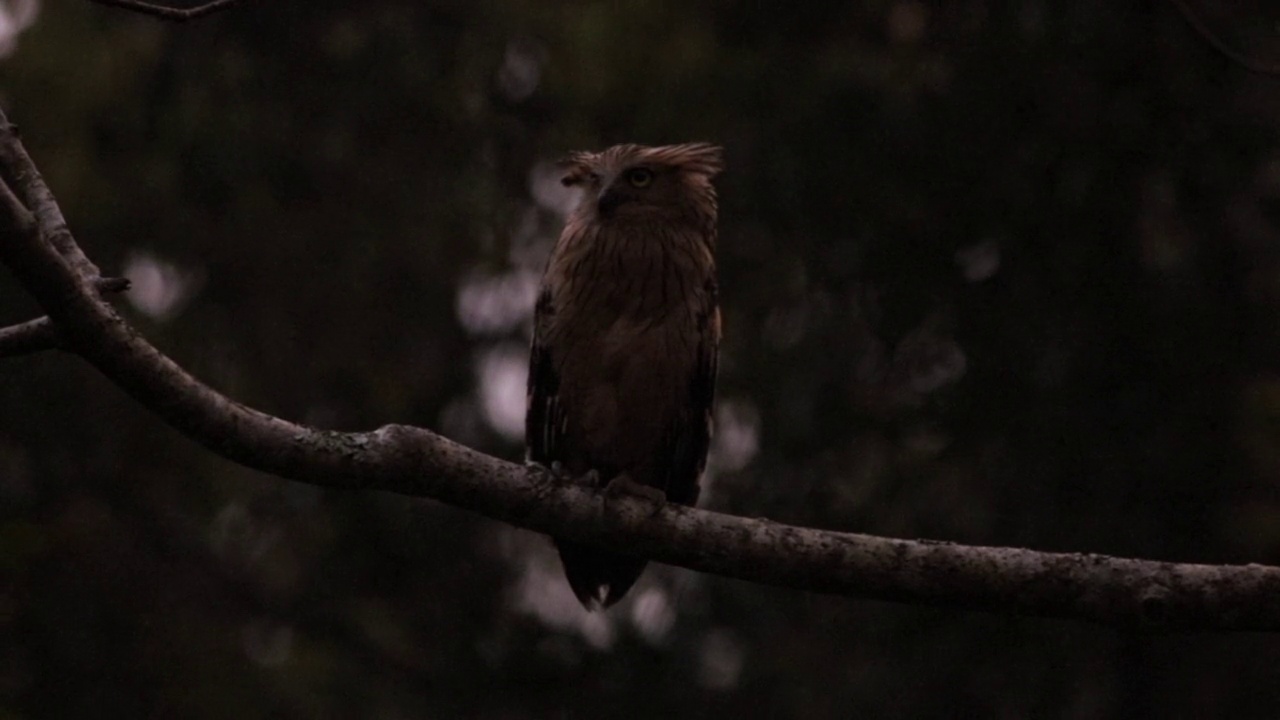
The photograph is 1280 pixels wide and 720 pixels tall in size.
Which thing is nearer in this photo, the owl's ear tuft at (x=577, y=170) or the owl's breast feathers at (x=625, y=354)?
the owl's breast feathers at (x=625, y=354)

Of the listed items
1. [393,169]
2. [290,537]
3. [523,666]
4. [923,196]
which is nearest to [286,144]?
[393,169]

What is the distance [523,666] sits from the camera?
25.7ft

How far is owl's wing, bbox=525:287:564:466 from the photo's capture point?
16.0ft

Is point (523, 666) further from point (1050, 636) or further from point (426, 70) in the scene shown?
point (426, 70)

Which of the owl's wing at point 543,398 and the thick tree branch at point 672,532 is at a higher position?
the owl's wing at point 543,398

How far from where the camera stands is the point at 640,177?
515 centimetres

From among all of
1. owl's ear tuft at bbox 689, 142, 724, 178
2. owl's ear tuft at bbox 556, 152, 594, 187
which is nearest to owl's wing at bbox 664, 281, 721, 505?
owl's ear tuft at bbox 689, 142, 724, 178

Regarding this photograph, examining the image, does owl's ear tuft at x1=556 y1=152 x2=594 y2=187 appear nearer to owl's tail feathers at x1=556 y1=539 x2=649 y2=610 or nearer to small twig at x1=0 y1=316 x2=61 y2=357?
owl's tail feathers at x1=556 y1=539 x2=649 y2=610

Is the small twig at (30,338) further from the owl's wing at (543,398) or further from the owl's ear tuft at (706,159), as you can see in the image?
the owl's ear tuft at (706,159)

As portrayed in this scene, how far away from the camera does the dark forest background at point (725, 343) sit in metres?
6.66

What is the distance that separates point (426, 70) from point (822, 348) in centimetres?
263

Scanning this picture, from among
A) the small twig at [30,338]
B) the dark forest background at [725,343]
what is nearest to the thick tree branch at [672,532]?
the small twig at [30,338]

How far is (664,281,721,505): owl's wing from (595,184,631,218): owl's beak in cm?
36

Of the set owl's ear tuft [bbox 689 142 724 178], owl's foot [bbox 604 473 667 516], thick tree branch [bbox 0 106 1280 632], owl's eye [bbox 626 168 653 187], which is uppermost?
owl's ear tuft [bbox 689 142 724 178]
